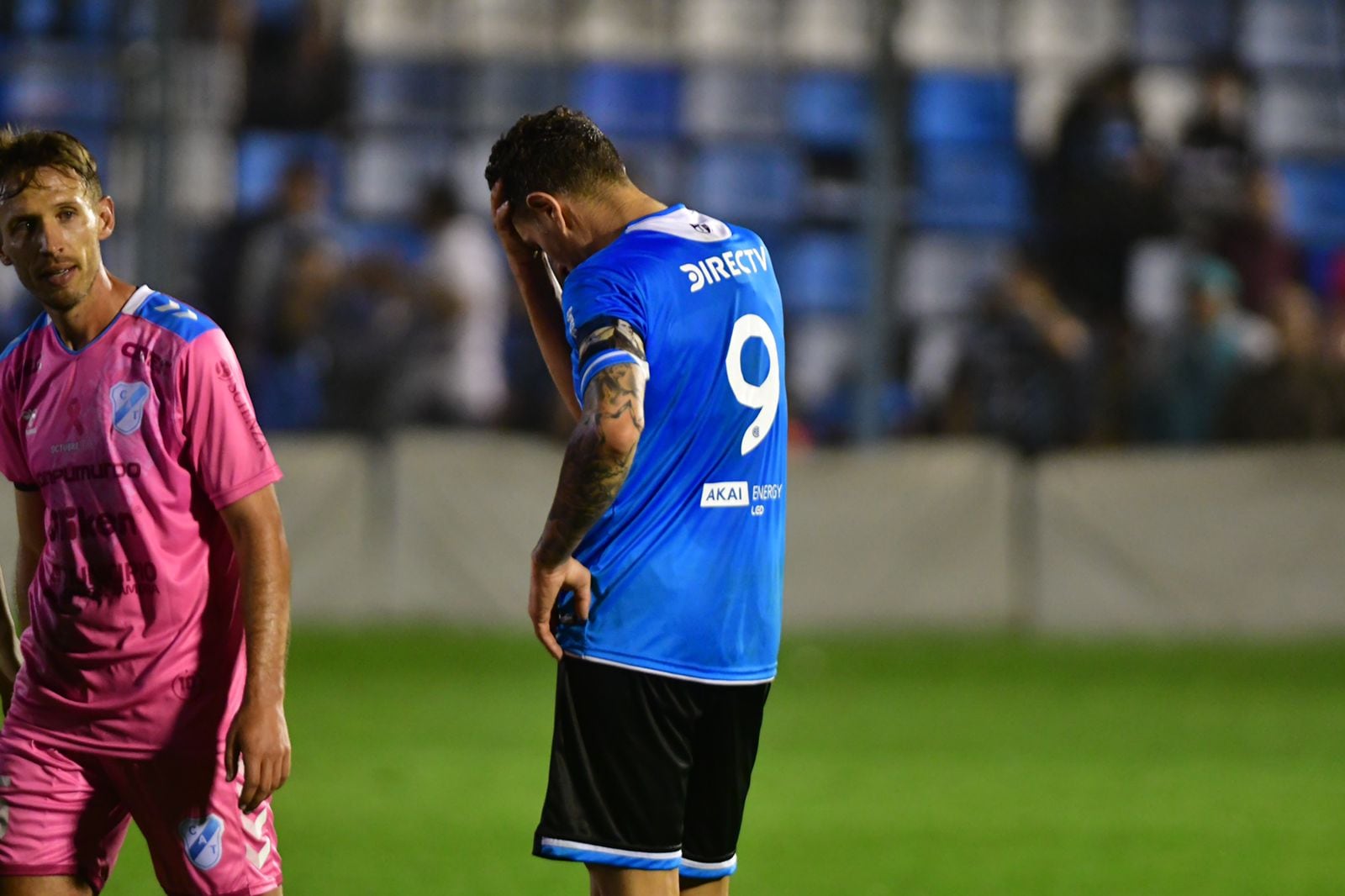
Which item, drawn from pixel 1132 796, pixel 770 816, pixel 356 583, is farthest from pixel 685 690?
pixel 356 583

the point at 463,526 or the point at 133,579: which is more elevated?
the point at 133,579

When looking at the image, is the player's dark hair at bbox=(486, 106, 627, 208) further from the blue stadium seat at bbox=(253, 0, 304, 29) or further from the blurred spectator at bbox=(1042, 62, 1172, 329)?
the blue stadium seat at bbox=(253, 0, 304, 29)

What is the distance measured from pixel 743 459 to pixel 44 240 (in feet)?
4.70

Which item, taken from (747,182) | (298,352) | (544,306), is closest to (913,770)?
(544,306)

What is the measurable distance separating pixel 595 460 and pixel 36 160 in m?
1.23

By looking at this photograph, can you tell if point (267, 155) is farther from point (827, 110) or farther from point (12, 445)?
point (12, 445)

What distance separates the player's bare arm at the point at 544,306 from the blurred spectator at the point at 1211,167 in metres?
12.1

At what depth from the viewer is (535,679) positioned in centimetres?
1223

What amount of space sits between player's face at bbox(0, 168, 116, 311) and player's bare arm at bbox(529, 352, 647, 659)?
3.26 feet

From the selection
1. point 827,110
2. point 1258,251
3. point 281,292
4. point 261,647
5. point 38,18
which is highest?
point 38,18

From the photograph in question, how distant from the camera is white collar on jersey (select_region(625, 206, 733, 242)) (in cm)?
419

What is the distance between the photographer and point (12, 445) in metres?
4.18

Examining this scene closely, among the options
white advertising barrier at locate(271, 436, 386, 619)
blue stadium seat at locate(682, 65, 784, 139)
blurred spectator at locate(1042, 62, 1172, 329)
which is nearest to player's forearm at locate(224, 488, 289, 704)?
white advertising barrier at locate(271, 436, 386, 619)

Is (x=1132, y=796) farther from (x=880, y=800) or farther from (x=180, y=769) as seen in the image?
(x=180, y=769)
